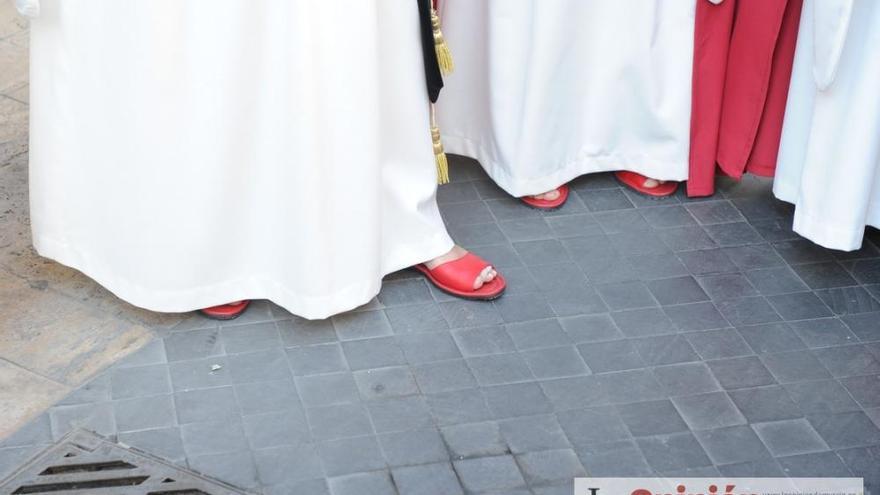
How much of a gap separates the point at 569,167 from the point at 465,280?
64 centimetres

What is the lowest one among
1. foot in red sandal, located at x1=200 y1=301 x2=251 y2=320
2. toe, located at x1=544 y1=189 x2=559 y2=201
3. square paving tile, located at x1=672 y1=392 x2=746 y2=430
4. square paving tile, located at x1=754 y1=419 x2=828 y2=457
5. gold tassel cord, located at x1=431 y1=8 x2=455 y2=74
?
square paving tile, located at x1=754 y1=419 x2=828 y2=457

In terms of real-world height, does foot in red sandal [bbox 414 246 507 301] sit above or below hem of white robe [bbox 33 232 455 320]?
below

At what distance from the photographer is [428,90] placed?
131 inches

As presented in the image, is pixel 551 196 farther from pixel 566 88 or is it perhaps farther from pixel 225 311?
pixel 225 311

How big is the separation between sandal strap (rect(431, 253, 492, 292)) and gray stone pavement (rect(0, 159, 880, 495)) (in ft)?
0.16

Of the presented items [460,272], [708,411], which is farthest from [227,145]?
[708,411]

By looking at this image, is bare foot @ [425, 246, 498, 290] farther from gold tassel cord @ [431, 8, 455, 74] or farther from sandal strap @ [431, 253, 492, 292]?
gold tassel cord @ [431, 8, 455, 74]

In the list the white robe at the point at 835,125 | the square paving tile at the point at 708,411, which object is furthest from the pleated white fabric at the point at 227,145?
the white robe at the point at 835,125

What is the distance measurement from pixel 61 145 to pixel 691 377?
1650 mm

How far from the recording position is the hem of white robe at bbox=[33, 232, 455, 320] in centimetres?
327

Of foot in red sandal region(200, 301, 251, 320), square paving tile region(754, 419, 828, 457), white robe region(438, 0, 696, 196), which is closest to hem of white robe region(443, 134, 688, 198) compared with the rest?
white robe region(438, 0, 696, 196)

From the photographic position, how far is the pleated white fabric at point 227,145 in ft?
9.80

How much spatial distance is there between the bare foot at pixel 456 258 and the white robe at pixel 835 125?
0.88m

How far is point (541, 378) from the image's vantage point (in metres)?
3.21
